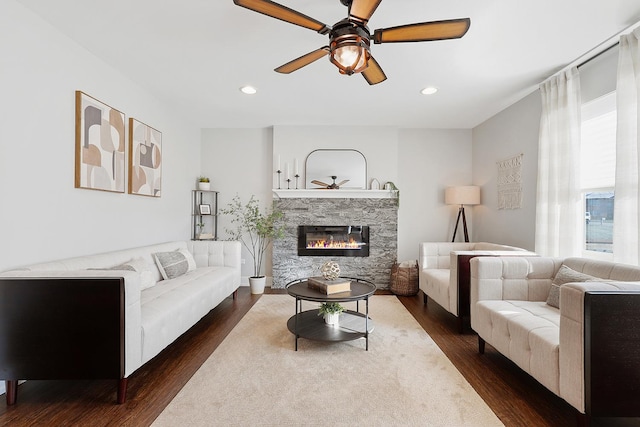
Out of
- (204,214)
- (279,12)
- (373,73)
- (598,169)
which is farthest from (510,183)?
(204,214)

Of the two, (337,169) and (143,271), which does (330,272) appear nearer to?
(143,271)

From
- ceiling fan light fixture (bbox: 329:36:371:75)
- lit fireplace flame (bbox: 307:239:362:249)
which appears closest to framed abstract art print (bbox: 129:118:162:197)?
lit fireplace flame (bbox: 307:239:362:249)

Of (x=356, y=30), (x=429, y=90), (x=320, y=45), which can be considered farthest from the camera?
(x=429, y=90)

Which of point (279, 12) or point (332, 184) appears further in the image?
point (332, 184)

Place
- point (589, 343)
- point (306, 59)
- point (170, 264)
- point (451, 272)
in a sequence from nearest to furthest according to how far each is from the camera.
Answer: point (589, 343)
point (306, 59)
point (451, 272)
point (170, 264)

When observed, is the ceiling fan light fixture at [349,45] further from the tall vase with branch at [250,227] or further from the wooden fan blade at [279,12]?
the tall vase with branch at [250,227]

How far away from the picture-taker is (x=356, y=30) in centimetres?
182

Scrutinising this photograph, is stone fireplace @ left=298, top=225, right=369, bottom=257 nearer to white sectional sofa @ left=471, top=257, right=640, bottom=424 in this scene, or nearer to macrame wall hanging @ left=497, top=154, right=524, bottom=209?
macrame wall hanging @ left=497, top=154, right=524, bottom=209

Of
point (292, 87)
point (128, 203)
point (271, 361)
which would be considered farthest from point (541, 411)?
point (128, 203)

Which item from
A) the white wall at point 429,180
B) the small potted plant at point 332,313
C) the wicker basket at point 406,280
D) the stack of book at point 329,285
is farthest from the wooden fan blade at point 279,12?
the white wall at point 429,180

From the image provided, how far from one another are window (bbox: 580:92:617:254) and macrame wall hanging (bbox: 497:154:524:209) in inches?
32.9

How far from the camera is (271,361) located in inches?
95.7

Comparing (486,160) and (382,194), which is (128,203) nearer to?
(382,194)

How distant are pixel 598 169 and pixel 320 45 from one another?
2.68 metres
